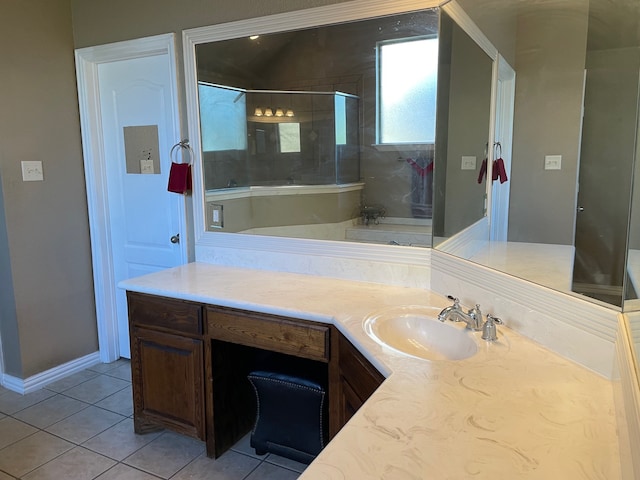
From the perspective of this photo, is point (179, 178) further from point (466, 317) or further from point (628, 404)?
point (628, 404)

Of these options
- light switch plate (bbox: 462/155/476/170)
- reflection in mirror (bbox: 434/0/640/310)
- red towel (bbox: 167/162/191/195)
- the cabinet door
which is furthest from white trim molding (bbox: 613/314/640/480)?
red towel (bbox: 167/162/191/195)

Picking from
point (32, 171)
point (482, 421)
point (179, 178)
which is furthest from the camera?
point (32, 171)

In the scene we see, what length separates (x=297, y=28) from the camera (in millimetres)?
2314

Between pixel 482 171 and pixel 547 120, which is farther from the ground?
pixel 547 120

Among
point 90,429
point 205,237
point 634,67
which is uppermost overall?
point 634,67

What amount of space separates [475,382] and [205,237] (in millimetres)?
1879

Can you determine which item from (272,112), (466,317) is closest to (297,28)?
(272,112)

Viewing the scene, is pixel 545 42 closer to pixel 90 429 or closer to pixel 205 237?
pixel 205 237

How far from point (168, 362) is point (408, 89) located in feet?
5.83

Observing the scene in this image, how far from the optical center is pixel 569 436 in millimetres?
996

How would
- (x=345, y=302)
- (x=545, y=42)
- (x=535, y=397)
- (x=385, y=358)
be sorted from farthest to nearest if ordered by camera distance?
(x=345, y=302) < (x=545, y=42) < (x=385, y=358) < (x=535, y=397)

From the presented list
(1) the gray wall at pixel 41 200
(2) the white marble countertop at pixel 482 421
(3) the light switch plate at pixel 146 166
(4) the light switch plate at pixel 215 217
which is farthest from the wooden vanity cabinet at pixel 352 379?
(1) the gray wall at pixel 41 200

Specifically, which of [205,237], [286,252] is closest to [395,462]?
[286,252]

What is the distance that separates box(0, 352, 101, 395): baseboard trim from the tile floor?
5cm
